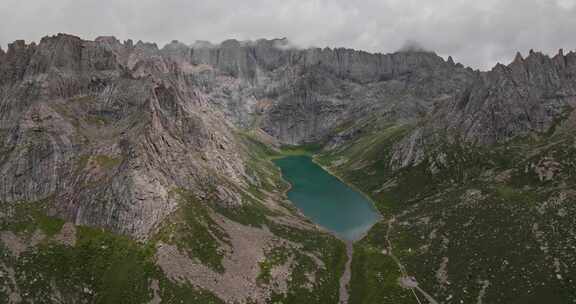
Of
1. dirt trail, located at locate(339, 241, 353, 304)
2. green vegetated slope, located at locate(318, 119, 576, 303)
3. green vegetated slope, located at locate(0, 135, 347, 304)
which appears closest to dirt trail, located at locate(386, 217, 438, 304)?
green vegetated slope, located at locate(318, 119, 576, 303)

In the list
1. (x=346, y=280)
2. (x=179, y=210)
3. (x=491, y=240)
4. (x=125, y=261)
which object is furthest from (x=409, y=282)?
(x=125, y=261)

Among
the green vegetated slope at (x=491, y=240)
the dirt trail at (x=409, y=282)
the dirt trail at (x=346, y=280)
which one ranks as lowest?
the dirt trail at (x=346, y=280)

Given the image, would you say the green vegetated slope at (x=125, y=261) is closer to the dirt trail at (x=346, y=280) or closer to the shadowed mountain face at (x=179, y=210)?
the shadowed mountain face at (x=179, y=210)

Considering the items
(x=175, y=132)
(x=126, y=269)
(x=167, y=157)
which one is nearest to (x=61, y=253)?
(x=126, y=269)

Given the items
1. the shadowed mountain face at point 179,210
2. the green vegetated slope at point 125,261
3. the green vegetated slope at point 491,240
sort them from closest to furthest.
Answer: the green vegetated slope at point 125,261 → the green vegetated slope at point 491,240 → the shadowed mountain face at point 179,210

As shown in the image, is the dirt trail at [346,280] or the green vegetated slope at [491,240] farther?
the dirt trail at [346,280]

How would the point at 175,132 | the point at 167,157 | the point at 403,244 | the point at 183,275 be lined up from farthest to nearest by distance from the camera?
the point at 175,132, the point at 167,157, the point at 403,244, the point at 183,275

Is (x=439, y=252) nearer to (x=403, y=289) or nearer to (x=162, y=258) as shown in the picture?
(x=403, y=289)

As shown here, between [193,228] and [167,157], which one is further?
[167,157]

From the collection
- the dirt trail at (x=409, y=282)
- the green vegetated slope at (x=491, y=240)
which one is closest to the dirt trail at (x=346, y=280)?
the green vegetated slope at (x=491, y=240)
